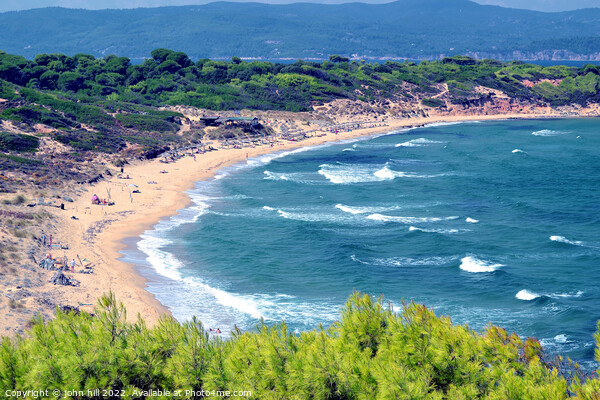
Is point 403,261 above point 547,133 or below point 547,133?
below

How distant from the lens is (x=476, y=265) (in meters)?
40.6

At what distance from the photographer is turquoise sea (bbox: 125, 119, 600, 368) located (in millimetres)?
34250

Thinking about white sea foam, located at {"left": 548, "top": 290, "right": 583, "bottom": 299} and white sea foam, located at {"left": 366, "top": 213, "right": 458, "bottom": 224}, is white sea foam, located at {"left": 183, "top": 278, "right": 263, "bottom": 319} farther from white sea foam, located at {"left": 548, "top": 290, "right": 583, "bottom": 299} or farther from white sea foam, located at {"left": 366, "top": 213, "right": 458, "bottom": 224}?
white sea foam, located at {"left": 366, "top": 213, "right": 458, "bottom": 224}

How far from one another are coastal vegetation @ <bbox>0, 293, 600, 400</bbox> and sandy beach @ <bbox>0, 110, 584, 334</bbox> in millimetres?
12850

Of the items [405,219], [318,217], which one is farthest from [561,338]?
[318,217]

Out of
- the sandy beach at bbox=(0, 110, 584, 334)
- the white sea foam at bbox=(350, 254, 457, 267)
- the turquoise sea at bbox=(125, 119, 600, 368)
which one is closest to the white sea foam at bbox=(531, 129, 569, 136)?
the turquoise sea at bbox=(125, 119, 600, 368)

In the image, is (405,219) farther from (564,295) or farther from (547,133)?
(547,133)

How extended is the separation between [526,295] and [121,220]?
32.6 metres

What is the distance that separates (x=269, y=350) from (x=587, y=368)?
17.8 m

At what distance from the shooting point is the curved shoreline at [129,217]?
34.8m

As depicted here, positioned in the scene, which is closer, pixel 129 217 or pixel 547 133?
pixel 129 217

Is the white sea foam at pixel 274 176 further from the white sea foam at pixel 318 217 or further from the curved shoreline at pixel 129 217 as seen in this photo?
the white sea foam at pixel 318 217

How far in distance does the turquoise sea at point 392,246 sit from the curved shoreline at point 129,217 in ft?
4.66

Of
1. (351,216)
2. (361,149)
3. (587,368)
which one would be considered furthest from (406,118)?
(587,368)
